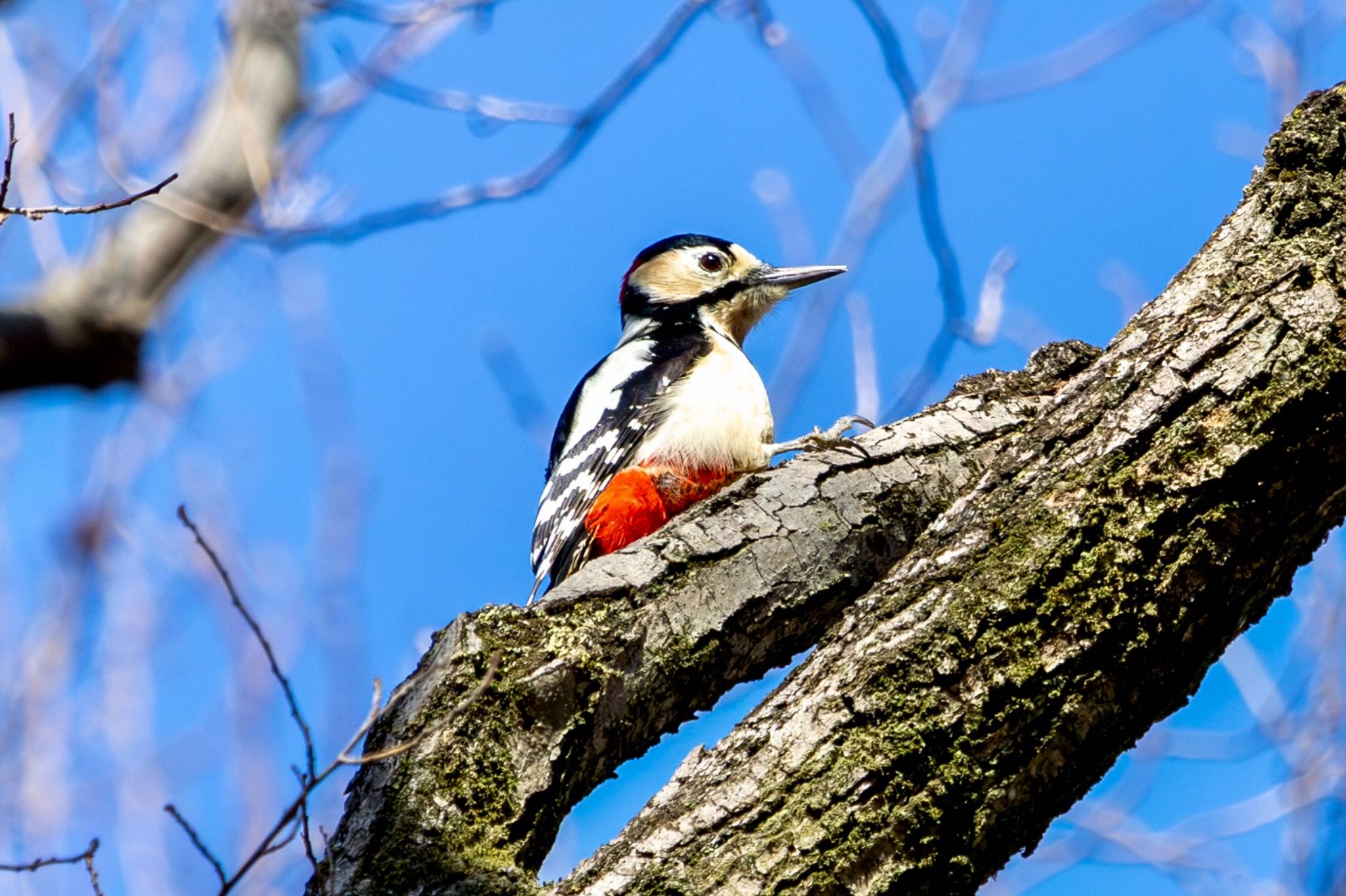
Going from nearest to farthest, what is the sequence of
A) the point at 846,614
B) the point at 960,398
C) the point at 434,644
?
the point at 846,614
the point at 434,644
the point at 960,398

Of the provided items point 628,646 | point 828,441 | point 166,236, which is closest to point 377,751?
point 628,646

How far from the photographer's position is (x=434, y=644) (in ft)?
7.87

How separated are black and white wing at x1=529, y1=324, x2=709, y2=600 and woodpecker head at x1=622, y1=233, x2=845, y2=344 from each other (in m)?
0.50

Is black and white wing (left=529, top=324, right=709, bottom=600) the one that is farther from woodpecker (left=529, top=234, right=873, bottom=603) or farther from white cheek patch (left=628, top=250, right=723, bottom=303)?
white cheek patch (left=628, top=250, right=723, bottom=303)

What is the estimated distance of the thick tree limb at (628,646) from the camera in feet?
6.92

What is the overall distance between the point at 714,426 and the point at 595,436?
1.61 ft

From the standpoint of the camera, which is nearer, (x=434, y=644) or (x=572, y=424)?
(x=434, y=644)

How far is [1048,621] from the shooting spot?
2041 mm

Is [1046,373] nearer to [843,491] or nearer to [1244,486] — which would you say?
[843,491]

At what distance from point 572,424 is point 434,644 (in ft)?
7.19

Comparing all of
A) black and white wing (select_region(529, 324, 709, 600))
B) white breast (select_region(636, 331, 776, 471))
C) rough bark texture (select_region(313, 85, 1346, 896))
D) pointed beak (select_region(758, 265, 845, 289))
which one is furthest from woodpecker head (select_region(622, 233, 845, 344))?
rough bark texture (select_region(313, 85, 1346, 896))

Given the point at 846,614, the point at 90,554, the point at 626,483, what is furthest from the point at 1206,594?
the point at 90,554

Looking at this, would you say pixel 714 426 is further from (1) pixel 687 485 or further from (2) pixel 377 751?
(2) pixel 377 751

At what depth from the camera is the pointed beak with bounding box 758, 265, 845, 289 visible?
5133 mm
